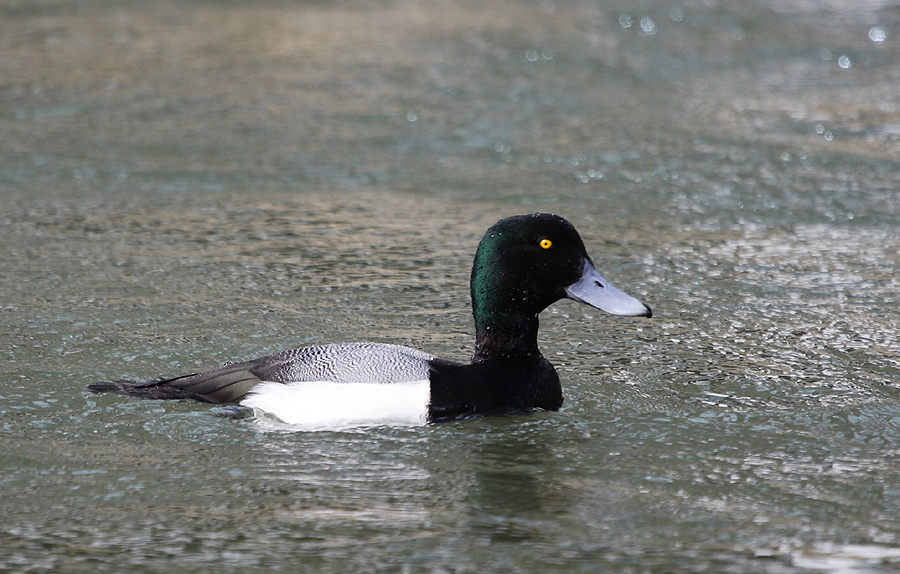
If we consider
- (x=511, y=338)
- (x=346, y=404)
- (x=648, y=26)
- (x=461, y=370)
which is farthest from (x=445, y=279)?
(x=648, y=26)

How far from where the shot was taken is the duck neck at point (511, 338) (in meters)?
5.84

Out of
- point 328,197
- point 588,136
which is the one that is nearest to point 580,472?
point 328,197

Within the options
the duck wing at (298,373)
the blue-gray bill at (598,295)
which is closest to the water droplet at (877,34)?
the blue-gray bill at (598,295)

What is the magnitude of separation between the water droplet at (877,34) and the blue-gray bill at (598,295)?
500 inches

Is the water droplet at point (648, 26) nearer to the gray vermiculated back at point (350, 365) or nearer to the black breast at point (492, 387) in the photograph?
the black breast at point (492, 387)

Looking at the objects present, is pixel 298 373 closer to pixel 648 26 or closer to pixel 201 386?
pixel 201 386

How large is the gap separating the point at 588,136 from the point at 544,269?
6616mm

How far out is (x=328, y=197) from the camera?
10.3m

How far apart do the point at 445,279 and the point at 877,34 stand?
1156 cm

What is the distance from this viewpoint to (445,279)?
27.1ft

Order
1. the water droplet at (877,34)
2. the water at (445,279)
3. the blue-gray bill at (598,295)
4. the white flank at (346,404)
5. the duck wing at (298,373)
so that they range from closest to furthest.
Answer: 1. the water at (445,279)
2. the white flank at (346,404)
3. the duck wing at (298,373)
4. the blue-gray bill at (598,295)
5. the water droplet at (877,34)

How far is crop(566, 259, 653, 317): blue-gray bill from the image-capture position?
5.77 metres

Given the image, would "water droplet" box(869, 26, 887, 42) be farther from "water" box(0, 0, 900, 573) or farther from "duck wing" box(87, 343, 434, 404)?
"duck wing" box(87, 343, 434, 404)

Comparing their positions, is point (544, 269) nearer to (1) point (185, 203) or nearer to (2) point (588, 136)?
(1) point (185, 203)
